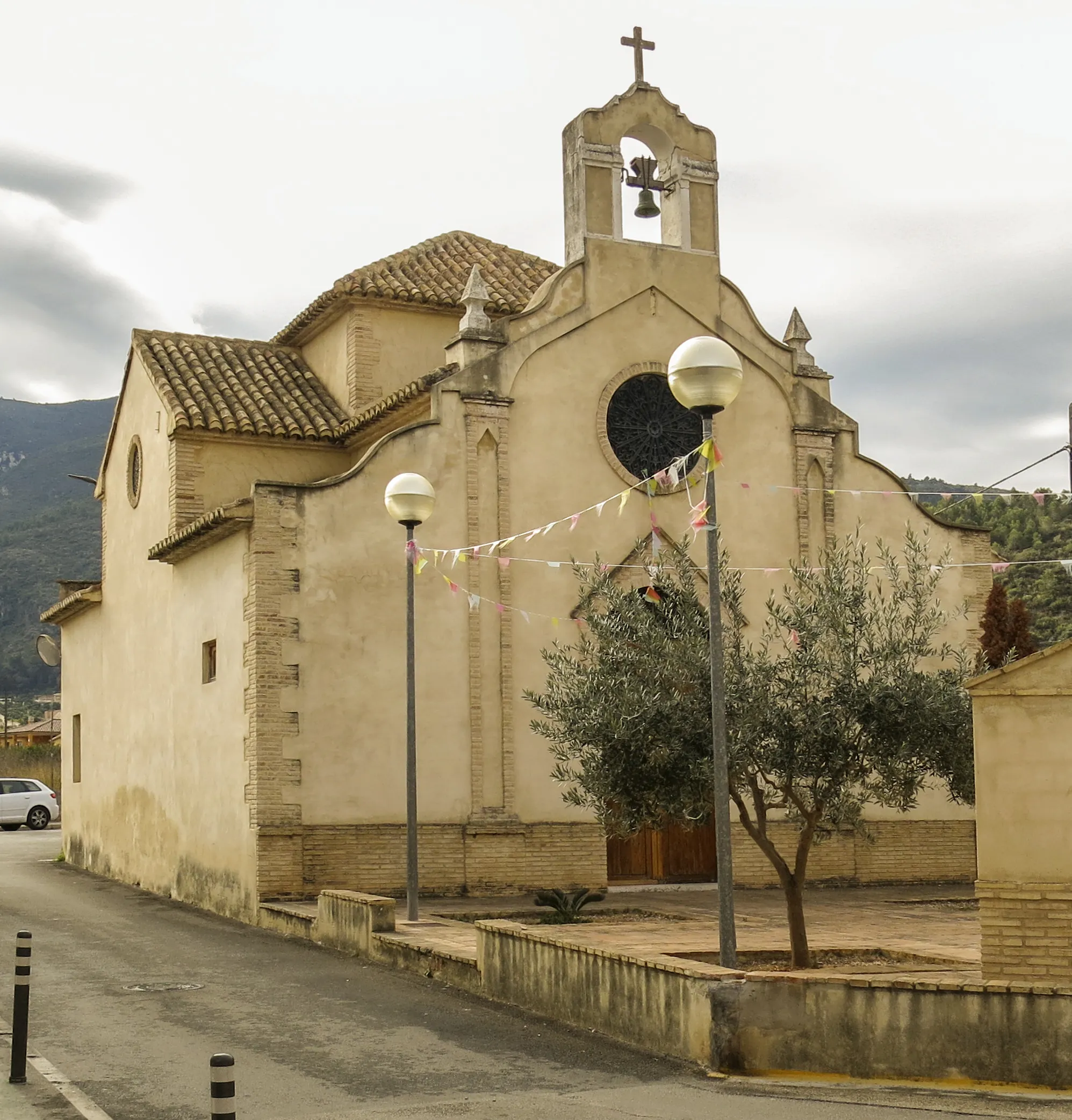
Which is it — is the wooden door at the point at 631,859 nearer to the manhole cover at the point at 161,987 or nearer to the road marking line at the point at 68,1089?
the manhole cover at the point at 161,987

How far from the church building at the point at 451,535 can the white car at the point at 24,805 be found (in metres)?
18.2

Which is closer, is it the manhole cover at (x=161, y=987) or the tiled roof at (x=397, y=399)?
the manhole cover at (x=161, y=987)

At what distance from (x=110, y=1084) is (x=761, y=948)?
18.9ft

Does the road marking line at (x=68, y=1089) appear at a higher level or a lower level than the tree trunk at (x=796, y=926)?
lower

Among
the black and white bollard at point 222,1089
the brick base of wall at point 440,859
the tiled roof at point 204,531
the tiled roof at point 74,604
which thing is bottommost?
the brick base of wall at point 440,859

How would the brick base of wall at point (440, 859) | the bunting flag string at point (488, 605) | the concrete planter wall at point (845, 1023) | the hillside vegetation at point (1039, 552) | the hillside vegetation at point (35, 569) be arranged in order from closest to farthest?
the concrete planter wall at point (845, 1023)
the brick base of wall at point (440, 859)
the bunting flag string at point (488, 605)
the hillside vegetation at point (1039, 552)
the hillside vegetation at point (35, 569)

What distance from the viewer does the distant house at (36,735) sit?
59.4 metres

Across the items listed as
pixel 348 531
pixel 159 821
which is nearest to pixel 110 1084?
pixel 348 531

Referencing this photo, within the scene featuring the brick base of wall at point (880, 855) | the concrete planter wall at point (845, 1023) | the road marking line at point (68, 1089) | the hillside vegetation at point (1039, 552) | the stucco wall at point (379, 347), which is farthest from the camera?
the hillside vegetation at point (1039, 552)

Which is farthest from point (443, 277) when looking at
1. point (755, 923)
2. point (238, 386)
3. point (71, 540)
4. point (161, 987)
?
point (71, 540)

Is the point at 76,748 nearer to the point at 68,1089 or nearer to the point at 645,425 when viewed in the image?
the point at 645,425

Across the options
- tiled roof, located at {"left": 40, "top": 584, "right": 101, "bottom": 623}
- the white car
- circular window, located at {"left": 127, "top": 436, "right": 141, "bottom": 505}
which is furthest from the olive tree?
the white car

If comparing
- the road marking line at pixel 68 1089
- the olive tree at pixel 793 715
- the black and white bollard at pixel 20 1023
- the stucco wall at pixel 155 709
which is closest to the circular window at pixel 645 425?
the stucco wall at pixel 155 709

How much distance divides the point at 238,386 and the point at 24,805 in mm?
21763
